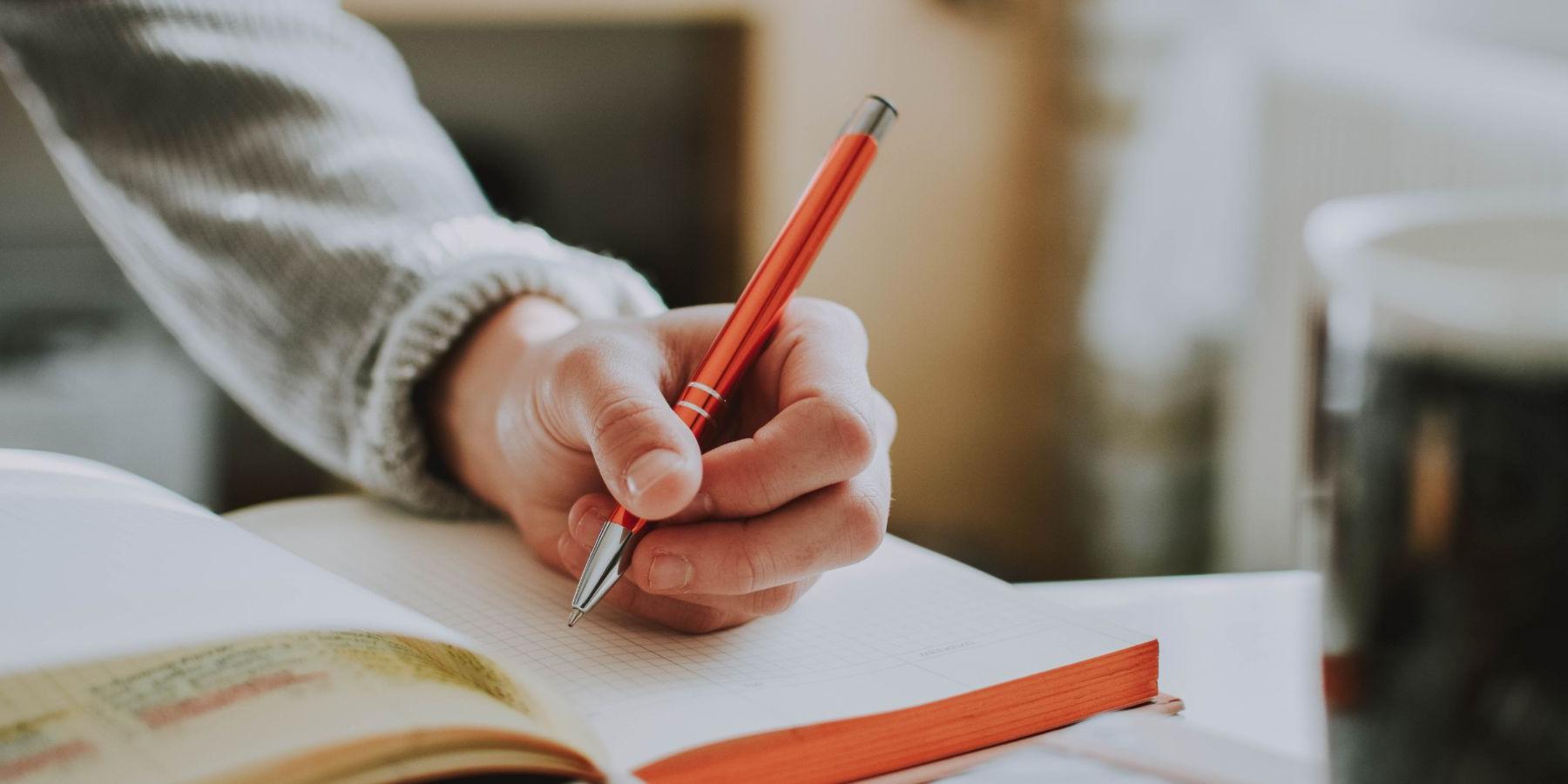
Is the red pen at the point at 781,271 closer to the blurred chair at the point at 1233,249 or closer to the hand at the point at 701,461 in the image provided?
the hand at the point at 701,461

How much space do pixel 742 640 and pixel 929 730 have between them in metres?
0.08

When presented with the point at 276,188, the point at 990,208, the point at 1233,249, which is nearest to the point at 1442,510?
the point at 276,188

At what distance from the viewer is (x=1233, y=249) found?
1.65 metres

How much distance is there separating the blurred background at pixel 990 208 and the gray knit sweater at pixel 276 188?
1003 millimetres

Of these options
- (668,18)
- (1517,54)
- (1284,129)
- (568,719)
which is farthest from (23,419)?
(1517,54)

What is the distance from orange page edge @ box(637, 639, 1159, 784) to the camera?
33 cm

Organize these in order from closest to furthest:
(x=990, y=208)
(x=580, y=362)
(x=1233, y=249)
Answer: (x=580, y=362)
(x=1233, y=249)
(x=990, y=208)

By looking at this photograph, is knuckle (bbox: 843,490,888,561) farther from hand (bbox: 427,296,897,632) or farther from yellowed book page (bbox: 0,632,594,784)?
yellowed book page (bbox: 0,632,594,784)

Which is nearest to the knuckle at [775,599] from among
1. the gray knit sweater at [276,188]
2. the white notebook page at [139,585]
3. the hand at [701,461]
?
the hand at [701,461]

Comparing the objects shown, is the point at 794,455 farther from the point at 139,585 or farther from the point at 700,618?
the point at 139,585

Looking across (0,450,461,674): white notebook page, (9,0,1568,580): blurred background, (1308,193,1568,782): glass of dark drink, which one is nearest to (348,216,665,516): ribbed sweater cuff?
(0,450,461,674): white notebook page

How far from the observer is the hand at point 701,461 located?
40cm

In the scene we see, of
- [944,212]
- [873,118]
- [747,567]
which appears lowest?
[944,212]

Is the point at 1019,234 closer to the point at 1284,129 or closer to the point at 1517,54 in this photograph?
the point at 1284,129
